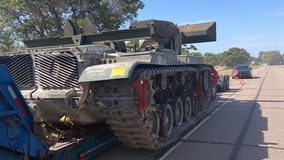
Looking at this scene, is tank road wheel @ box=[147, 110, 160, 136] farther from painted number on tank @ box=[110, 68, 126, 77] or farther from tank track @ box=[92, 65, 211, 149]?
painted number on tank @ box=[110, 68, 126, 77]

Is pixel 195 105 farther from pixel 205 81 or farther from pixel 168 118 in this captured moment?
pixel 168 118

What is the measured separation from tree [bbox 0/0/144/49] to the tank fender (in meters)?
14.7

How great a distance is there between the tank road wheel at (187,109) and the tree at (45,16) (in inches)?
470

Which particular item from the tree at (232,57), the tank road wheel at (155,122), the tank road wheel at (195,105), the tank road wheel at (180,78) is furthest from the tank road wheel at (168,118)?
the tree at (232,57)

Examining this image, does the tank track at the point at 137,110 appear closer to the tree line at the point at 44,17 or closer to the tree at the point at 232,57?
the tree line at the point at 44,17

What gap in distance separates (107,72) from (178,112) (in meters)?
3.53

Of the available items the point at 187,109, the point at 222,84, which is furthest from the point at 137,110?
the point at 222,84

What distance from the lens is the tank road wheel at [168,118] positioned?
691 cm

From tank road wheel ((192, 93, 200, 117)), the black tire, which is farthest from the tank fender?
the black tire

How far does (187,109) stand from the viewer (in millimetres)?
8812

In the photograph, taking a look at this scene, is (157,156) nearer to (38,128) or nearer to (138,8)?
(38,128)

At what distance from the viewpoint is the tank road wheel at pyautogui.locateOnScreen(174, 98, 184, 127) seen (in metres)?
7.78

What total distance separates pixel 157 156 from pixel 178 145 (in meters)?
0.91

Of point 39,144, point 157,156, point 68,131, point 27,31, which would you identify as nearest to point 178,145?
point 157,156
